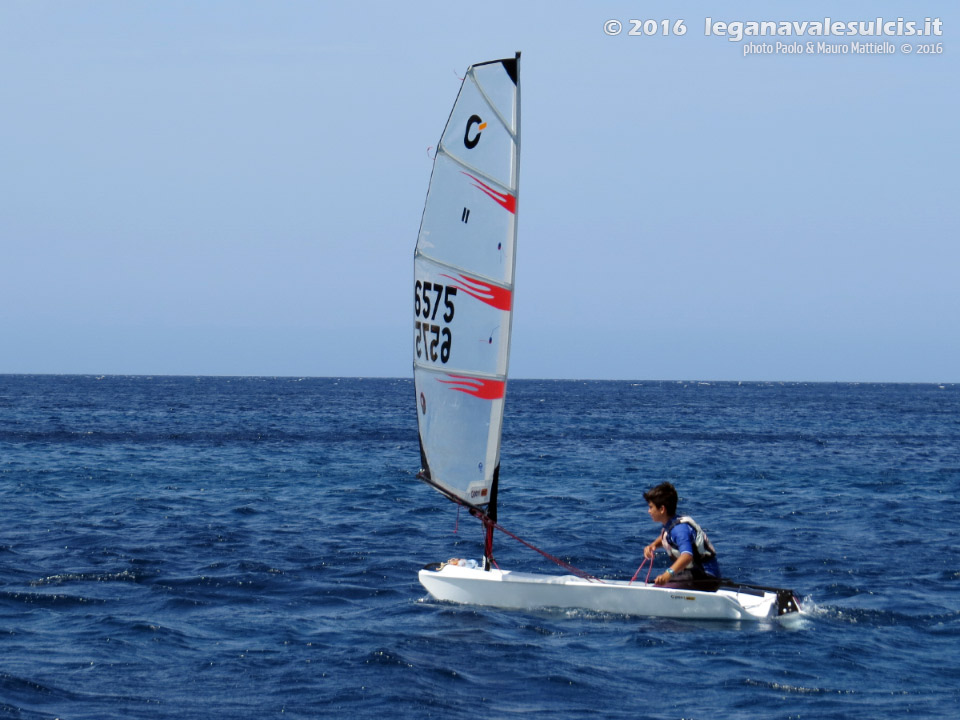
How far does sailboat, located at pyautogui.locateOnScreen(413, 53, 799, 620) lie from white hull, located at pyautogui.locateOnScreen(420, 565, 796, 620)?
1cm

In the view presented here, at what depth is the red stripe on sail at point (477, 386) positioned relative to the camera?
1432cm

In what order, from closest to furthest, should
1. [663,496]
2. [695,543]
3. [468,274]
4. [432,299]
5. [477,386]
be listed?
[663,496] → [695,543] → [468,274] → [432,299] → [477,386]

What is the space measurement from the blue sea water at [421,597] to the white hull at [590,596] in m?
0.18

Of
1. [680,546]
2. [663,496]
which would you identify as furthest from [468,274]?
[680,546]

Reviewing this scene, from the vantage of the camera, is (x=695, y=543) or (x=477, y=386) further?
(x=477, y=386)

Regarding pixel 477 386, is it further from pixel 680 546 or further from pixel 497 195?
pixel 680 546

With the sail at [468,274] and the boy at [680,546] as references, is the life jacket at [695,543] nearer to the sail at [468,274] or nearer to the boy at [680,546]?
the boy at [680,546]

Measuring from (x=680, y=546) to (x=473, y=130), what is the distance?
6202mm

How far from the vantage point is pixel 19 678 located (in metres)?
11.2

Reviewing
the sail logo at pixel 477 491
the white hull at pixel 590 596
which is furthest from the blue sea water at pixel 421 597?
the sail logo at pixel 477 491

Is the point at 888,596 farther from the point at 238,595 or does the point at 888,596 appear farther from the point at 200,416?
the point at 200,416

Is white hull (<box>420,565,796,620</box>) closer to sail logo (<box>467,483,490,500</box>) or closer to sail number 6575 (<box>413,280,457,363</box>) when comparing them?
sail logo (<box>467,483,490,500</box>)

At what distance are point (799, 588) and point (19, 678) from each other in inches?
457

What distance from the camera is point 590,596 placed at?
46.4 feet
